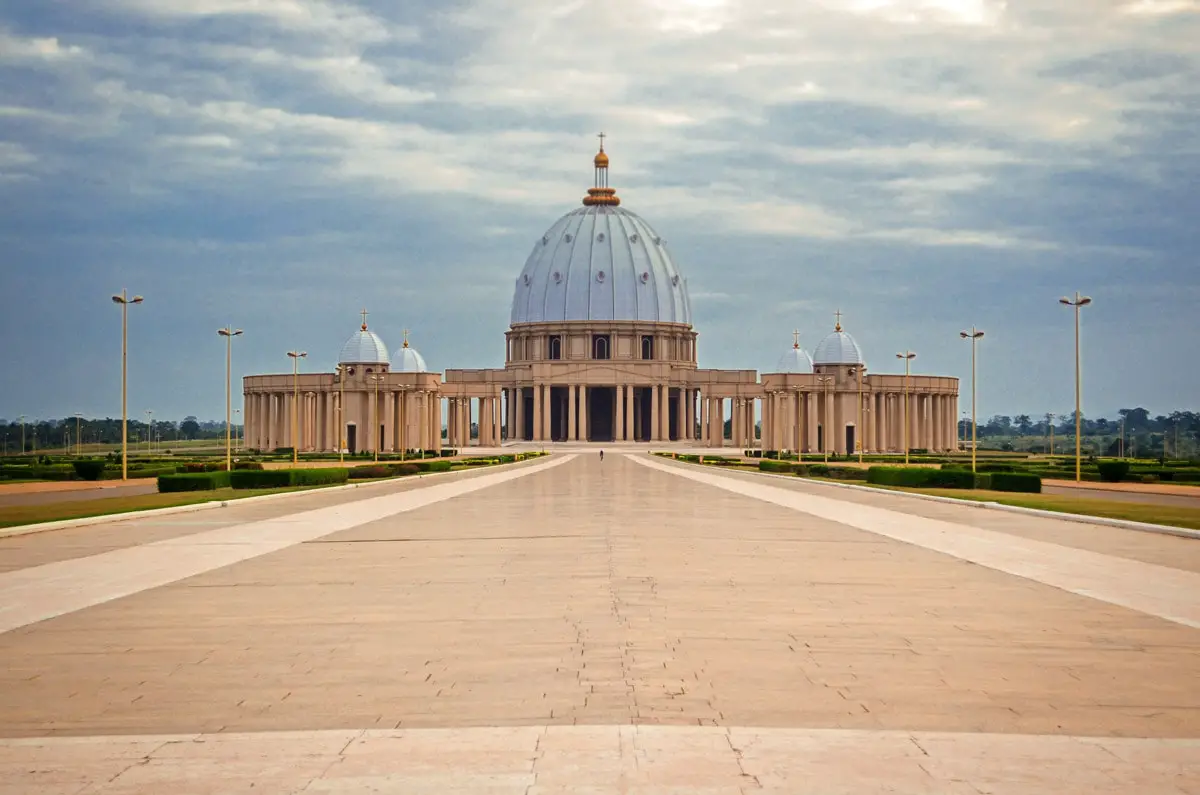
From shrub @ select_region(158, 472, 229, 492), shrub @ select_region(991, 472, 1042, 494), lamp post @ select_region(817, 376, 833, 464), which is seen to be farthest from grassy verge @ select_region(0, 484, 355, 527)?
lamp post @ select_region(817, 376, 833, 464)

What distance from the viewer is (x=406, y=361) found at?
422ft

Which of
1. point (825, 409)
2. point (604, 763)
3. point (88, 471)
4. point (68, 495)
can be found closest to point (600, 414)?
point (825, 409)

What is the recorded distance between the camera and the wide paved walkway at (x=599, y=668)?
706cm

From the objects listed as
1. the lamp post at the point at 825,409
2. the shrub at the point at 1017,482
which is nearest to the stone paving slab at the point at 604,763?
the shrub at the point at 1017,482

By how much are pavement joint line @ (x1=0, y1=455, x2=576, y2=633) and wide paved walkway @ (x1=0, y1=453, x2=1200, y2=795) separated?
9 centimetres

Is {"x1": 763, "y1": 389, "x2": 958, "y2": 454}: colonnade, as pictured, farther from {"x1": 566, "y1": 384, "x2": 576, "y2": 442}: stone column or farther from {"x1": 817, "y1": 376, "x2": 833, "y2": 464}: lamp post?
{"x1": 566, "y1": 384, "x2": 576, "y2": 442}: stone column

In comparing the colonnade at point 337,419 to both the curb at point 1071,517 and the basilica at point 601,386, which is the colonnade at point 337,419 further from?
the curb at point 1071,517

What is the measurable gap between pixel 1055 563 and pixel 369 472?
4121 cm

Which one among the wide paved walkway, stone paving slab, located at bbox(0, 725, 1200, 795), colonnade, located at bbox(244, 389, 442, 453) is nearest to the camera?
stone paving slab, located at bbox(0, 725, 1200, 795)

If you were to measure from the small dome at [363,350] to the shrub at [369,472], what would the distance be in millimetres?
62232

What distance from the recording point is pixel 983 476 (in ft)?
139

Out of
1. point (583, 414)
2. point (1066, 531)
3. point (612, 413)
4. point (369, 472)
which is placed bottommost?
point (369, 472)

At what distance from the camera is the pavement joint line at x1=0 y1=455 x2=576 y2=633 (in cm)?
1377

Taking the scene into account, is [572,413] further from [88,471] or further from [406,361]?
[88,471]
